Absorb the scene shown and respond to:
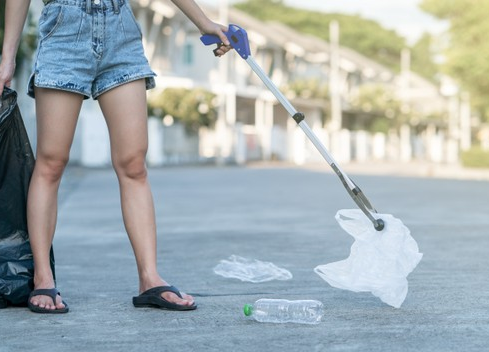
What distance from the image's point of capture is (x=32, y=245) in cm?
439

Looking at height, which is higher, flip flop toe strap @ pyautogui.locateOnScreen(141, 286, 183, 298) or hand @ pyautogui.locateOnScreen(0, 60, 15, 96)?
hand @ pyautogui.locateOnScreen(0, 60, 15, 96)

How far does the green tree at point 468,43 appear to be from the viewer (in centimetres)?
3169

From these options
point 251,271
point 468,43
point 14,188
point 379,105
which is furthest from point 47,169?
point 379,105

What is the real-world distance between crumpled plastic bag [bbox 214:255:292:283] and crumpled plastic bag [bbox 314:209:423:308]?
114 cm

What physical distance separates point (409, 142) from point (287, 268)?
181ft

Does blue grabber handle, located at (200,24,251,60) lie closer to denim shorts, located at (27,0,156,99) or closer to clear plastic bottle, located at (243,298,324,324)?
denim shorts, located at (27,0,156,99)

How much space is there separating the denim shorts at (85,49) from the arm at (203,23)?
31cm

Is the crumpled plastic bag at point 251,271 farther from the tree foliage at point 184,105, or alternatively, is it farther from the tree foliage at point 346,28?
the tree foliage at point 346,28

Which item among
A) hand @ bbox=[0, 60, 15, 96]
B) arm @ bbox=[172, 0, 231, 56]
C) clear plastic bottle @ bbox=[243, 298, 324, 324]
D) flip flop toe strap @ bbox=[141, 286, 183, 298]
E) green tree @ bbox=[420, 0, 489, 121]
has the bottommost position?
clear plastic bottle @ bbox=[243, 298, 324, 324]

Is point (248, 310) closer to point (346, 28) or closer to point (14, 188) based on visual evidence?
point (14, 188)

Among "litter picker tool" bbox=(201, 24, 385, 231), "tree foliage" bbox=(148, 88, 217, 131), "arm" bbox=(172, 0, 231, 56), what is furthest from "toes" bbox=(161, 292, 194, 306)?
"tree foliage" bbox=(148, 88, 217, 131)

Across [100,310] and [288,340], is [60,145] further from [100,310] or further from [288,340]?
[288,340]

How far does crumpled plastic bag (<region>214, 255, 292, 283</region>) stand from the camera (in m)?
5.40

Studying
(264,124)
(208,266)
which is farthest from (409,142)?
(208,266)
